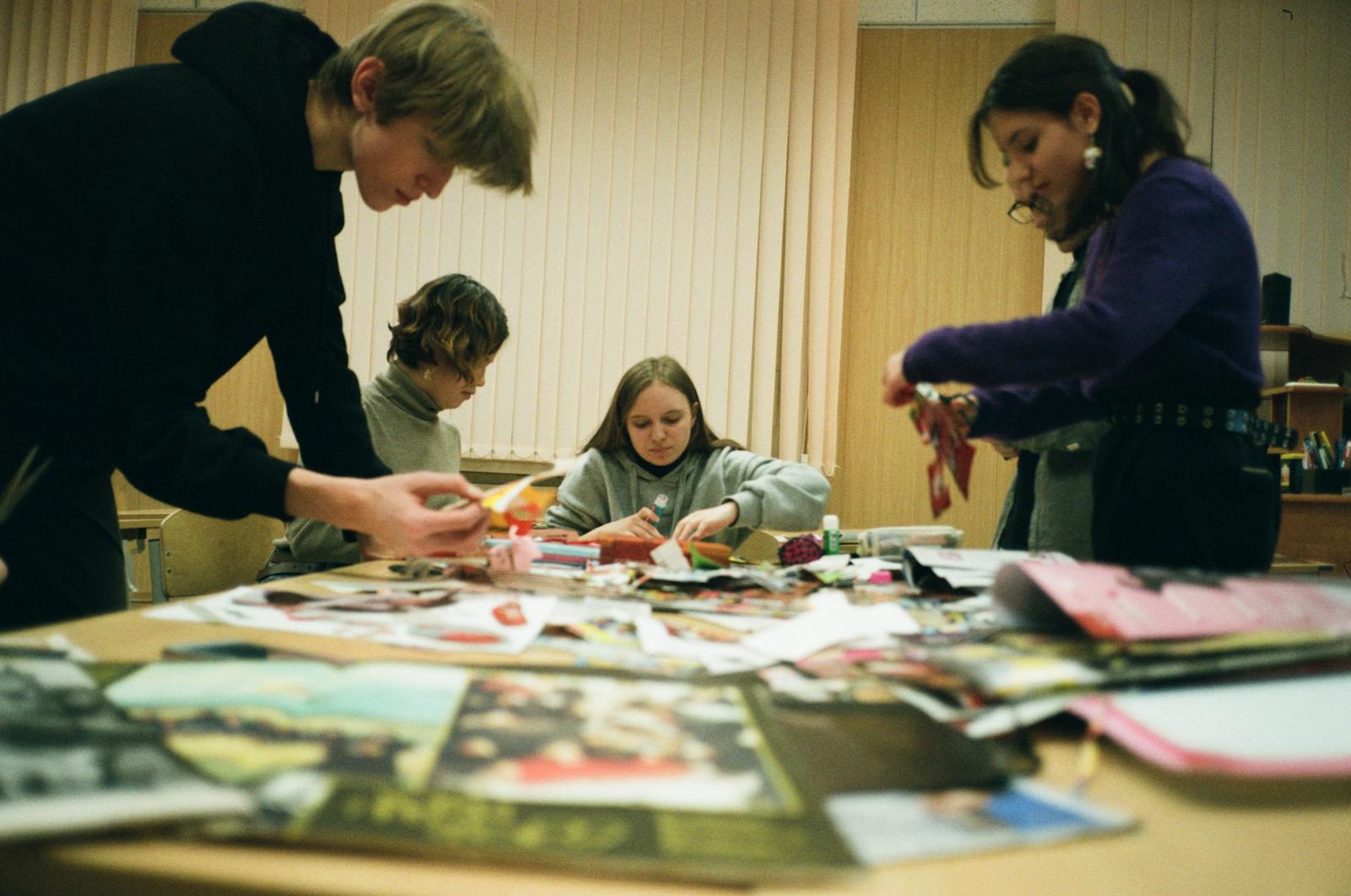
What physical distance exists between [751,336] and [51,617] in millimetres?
2686

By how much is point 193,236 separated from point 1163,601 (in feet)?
3.07

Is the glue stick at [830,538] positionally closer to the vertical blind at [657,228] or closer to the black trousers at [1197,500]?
the black trousers at [1197,500]

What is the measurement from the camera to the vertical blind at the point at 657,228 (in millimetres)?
3412

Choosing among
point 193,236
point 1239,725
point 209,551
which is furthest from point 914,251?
point 1239,725

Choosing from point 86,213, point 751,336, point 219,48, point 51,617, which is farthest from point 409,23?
point 751,336

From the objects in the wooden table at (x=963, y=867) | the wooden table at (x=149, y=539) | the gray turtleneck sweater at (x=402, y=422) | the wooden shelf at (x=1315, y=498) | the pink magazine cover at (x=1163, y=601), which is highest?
the gray turtleneck sweater at (x=402, y=422)

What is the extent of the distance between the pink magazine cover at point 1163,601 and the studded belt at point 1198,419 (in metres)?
0.45

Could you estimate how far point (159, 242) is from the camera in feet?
2.82

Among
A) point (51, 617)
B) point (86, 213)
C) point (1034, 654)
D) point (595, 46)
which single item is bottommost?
point (51, 617)

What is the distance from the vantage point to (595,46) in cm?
348

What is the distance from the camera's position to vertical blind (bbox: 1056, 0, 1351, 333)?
10.7 ft

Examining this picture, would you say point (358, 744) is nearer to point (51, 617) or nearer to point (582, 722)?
point (582, 722)

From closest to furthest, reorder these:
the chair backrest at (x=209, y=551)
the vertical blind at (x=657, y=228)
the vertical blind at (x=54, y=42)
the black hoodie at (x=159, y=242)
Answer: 1. the black hoodie at (x=159, y=242)
2. the chair backrest at (x=209, y=551)
3. the vertical blind at (x=657, y=228)
4. the vertical blind at (x=54, y=42)

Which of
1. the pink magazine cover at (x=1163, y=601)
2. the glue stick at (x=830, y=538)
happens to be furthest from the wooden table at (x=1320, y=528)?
the pink magazine cover at (x=1163, y=601)
